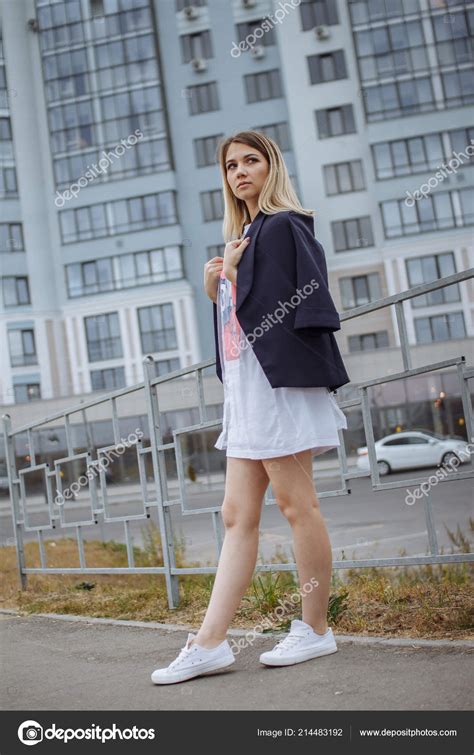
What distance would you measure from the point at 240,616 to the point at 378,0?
38473mm

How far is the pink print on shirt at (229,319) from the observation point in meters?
2.82

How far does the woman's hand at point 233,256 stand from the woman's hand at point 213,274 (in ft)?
0.29

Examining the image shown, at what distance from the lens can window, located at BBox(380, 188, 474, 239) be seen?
38.6 meters

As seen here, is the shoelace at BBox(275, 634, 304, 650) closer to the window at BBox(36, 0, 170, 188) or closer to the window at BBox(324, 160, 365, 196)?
the window at BBox(324, 160, 365, 196)

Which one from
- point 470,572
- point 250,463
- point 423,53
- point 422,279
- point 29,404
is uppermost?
point 423,53

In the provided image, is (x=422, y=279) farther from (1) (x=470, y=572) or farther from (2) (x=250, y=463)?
(2) (x=250, y=463)

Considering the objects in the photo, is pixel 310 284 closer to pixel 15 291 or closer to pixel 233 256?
pixel 233 256

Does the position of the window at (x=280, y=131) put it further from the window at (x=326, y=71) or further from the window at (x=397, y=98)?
the window at (x=397, y=98)

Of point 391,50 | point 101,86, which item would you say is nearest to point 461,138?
point 391,50

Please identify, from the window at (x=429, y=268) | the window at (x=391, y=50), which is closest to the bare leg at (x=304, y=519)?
the window at (x=429, y=268)

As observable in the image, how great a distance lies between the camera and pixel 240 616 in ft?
12.7
